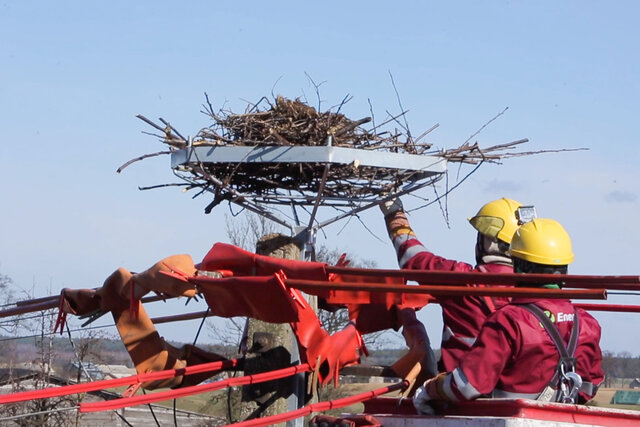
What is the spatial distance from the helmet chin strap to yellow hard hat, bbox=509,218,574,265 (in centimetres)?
91

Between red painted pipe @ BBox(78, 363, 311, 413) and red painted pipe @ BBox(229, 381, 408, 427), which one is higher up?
red painted pipe @ BBox(78, 363, 311, 413)

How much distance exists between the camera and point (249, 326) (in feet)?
23.6

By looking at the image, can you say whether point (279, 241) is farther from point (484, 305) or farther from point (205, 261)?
point (484, 305)

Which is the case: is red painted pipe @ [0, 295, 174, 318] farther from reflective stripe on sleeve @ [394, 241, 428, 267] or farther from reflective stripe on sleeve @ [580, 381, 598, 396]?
reflective stripe on sleeve @ [580, 381, 598, 396]

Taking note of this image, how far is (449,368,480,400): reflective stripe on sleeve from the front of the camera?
509 centimetres

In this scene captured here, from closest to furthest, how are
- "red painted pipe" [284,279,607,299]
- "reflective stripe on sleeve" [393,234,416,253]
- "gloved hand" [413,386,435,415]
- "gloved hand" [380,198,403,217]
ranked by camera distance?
1. "red painted pipe" [284,279,607,299]
2. "gloved hand" [413,386,435,415]
3. "reflective stripe on sleeve" [393,234,416,253]
4. "gloved hand" [380,198,403,217]

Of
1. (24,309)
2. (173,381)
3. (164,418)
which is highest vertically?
(24,309)

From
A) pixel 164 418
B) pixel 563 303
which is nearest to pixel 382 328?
pixel 563 303

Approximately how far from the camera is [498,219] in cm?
655

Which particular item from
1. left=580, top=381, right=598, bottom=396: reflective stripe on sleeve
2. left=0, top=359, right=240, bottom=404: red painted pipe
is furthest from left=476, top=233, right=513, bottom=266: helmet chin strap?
left=0, top=359, right=240, bottom=404: red painted pipe

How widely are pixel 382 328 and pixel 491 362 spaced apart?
2.24 m

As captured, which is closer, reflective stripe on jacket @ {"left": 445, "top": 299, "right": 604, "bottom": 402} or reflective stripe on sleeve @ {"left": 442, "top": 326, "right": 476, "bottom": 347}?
reflective stripe on jacket @ {"left": 445, "top": 299, "right": 604, "bottom": 402}

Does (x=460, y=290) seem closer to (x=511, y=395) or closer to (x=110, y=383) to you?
(x=511, y=395)

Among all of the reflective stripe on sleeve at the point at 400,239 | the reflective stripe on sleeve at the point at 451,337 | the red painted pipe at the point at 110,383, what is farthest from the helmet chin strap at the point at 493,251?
the red painted pipe at the point at 110,383
